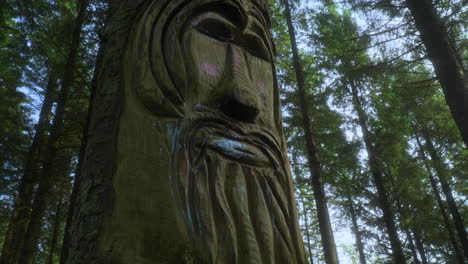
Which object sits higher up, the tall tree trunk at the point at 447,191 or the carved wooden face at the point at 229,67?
the tall tree trunk at the point at 447,191

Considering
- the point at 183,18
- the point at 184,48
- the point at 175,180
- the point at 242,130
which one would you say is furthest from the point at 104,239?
the point at 183,18

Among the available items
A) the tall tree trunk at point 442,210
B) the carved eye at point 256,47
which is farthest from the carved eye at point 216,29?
the tall tree trunk at point 442,210

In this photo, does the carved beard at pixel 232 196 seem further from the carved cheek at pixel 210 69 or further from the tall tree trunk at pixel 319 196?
the tall tree trunk at pixel 319 196

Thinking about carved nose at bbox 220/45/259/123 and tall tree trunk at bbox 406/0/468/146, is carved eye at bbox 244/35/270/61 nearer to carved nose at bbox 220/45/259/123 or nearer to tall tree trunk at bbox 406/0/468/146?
carved nose at bbox 220/45/259/123

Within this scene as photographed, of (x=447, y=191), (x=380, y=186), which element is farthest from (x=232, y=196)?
(x=447, y=191)

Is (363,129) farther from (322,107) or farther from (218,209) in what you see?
(218,209)

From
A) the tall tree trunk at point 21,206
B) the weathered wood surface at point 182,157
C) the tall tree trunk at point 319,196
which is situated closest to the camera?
the weathered wood surface at point 182,157

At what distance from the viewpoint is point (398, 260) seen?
352 inches

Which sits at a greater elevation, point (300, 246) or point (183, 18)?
point (183, 18)

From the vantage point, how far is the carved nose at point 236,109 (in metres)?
1.67

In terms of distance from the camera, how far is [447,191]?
11.8 m

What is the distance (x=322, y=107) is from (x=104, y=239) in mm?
9511

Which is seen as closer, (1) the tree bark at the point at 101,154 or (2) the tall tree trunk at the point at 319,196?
(1) the tree bark at the point at 101,154

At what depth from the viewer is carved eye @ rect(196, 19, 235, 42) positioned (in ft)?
6.43
